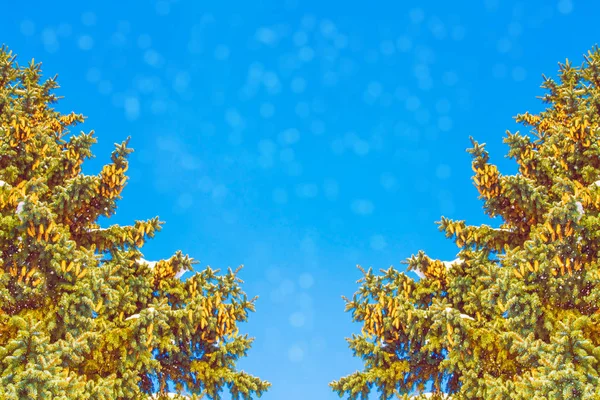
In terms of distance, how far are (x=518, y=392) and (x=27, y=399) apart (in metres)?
6.78

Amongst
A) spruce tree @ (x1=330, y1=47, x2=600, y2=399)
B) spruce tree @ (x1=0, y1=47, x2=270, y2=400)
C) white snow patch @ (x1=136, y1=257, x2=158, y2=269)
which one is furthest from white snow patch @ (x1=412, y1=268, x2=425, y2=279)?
white snow patch @ (x1=136, y1=257, x2=158, y2=269)

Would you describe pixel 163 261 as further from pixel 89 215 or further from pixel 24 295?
pixel 24 295

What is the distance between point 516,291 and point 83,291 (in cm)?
710

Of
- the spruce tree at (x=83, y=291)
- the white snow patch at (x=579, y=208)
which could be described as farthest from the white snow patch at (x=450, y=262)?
the spruce tree at (x=83, y=291)

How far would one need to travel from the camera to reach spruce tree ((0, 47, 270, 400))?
7.92 meters

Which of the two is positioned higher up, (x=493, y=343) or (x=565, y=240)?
(x=565, y=240)

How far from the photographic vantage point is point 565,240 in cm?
840

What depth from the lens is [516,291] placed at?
8500 mm

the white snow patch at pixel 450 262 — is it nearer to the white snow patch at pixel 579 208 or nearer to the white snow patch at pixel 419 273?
the white snow patch at pixel 419 273

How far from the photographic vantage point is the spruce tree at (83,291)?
7.92 metres

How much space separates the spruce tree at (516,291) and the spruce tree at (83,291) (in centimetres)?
318

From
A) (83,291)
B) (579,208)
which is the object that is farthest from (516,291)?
(83,291)

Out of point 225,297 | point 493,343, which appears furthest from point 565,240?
point 225,297

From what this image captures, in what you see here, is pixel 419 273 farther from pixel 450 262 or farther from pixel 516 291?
pixel 516 291
